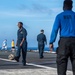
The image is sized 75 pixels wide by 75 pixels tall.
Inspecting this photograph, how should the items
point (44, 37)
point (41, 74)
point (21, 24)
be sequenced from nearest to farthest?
1. point (41, 74)
2. point (21, 24)
3. point (44, 37)

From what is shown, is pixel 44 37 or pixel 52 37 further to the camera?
pixel 44 37

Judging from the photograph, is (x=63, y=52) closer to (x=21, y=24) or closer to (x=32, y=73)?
(x=32, y=73)

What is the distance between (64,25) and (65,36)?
236mm

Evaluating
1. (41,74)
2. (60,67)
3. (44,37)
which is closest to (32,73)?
(41,74)

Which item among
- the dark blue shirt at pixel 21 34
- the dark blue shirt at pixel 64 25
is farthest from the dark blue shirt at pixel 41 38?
the dark blue shirt at pixel 64 25

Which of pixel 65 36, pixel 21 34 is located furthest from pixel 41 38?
pixel 65 36

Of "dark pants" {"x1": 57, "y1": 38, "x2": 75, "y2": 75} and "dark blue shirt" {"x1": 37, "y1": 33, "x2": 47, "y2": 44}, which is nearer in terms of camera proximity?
"dark pants" {"x1": 57, "y1": 38, "x2": 75, "y2": 75}

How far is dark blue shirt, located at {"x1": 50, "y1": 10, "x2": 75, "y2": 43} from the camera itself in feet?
27.1

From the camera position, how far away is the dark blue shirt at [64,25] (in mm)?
8250

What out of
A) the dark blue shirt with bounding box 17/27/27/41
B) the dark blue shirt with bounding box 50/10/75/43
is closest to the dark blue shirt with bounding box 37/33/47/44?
the dark blue shirt with bounding box 17/27/27/41

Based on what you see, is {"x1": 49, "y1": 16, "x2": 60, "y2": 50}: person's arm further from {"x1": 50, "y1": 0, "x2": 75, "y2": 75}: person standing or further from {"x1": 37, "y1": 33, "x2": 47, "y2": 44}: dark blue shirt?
{"x1": 37, "y1": 33, "x2": 47, "y2": 44}: dark blue shirt

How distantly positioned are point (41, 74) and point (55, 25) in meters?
4.32

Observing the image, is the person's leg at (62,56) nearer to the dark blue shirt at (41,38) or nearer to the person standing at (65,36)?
the person standing at (65,36)

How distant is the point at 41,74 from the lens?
40.5 ft
